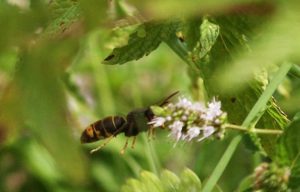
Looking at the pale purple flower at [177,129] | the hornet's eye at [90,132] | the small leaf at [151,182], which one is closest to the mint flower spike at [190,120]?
Answer: the pale purple flower at [177,129]

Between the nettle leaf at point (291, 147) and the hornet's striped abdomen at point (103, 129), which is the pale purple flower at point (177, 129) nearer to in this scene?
the nettle leaf at point (291, 147)

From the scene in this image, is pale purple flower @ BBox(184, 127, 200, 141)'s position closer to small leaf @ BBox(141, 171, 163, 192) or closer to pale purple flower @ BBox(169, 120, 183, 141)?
pale purple flower @ BBox(169, 120, 183, 141)

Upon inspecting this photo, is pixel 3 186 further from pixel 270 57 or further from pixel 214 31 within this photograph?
pixel 270 57

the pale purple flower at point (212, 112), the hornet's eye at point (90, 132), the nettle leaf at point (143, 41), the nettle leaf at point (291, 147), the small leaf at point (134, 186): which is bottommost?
the small leaf at point (134, 186)

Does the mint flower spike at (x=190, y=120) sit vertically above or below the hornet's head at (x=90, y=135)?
above

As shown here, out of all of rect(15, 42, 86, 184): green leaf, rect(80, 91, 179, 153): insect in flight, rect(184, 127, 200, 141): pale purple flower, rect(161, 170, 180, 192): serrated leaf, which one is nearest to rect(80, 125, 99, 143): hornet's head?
rect(80, 91, 179, 153): insect in flight

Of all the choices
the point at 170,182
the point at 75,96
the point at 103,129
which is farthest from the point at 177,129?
the point at 75,96

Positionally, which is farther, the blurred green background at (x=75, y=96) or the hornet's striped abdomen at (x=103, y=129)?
the hornet's striped abdomen at (x=103, y=129)
